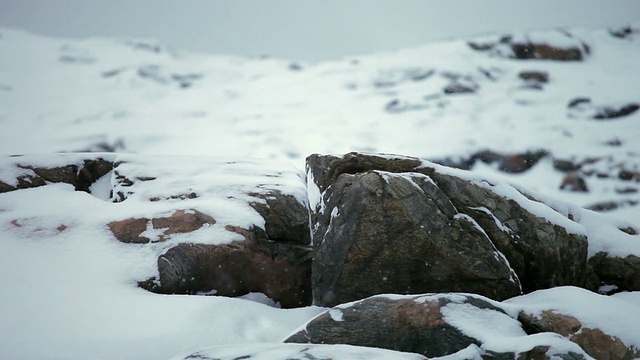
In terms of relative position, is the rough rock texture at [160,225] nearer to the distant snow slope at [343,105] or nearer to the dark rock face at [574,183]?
the distant snow slope at [343,105]

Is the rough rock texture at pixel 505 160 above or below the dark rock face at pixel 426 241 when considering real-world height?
below

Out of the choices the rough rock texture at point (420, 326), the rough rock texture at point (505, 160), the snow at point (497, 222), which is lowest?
the rough rock texture at point (505, 160)

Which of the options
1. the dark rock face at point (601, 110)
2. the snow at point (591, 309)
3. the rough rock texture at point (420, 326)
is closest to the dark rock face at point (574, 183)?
the dark rock face at point (601, 110)

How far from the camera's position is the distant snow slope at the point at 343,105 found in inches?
1209

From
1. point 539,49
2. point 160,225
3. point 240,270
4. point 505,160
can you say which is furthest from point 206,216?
point 539,49

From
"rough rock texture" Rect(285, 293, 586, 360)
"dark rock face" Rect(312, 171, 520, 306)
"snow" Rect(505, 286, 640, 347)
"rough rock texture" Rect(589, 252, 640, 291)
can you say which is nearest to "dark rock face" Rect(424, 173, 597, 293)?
"dark rock face" Rect(312, 171, 520, 306)

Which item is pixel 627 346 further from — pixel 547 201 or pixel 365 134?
pixel 365 134

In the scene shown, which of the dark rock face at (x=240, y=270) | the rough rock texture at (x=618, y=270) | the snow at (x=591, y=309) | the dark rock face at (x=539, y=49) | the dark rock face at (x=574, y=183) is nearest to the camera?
the snow at (x=591, y=309)

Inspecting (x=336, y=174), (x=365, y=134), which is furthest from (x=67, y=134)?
(x=336, y=174)

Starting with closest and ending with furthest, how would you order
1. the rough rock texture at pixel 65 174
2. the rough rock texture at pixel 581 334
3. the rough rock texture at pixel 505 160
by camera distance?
the rough rock texture at pixel 581 334 < the rough rock texture at pixel 65 174 < the rough rock texture at pixel 505 160

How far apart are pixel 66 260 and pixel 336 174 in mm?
3285

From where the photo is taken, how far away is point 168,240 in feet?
21.5

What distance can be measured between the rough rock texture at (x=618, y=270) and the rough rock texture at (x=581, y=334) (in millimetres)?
2598

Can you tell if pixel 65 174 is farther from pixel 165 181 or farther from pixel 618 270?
pixel 618 270
